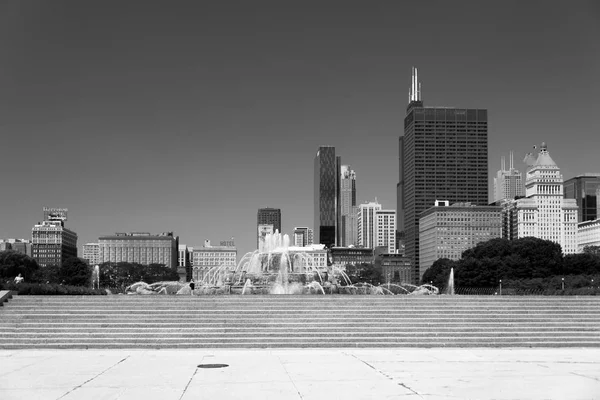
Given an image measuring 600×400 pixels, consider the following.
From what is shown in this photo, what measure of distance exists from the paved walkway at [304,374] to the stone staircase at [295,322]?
1.41 meters

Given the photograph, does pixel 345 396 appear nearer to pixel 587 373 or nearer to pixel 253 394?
pixel 253 394

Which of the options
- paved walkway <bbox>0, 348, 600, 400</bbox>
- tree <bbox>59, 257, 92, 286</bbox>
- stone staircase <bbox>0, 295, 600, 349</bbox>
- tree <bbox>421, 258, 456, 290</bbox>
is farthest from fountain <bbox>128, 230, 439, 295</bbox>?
tree <bbox>59, 257, 92, 286</bbox>

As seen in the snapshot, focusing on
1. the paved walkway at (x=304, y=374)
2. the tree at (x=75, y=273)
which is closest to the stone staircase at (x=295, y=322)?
the paved walkway at (x=304, y=374)

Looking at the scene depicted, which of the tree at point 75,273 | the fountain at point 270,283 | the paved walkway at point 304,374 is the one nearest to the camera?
the paved walkway at point 304,374

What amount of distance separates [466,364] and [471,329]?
6.99m

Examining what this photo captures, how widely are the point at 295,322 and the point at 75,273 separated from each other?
10700cm

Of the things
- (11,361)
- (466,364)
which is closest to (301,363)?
(466,364)

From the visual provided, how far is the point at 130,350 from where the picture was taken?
2367 centimetres

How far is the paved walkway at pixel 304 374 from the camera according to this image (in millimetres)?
14539

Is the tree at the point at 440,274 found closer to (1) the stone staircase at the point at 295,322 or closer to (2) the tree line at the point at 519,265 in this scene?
(2) the tree line at the point at 519,265

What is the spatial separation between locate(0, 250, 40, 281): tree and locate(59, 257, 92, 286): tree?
5926 millimetres

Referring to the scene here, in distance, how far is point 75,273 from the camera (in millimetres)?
125312

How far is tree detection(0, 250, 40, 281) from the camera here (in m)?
120

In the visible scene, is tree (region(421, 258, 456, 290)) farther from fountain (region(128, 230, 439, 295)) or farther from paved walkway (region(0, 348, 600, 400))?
paved walkway (region(0, 348, 600, 400))
